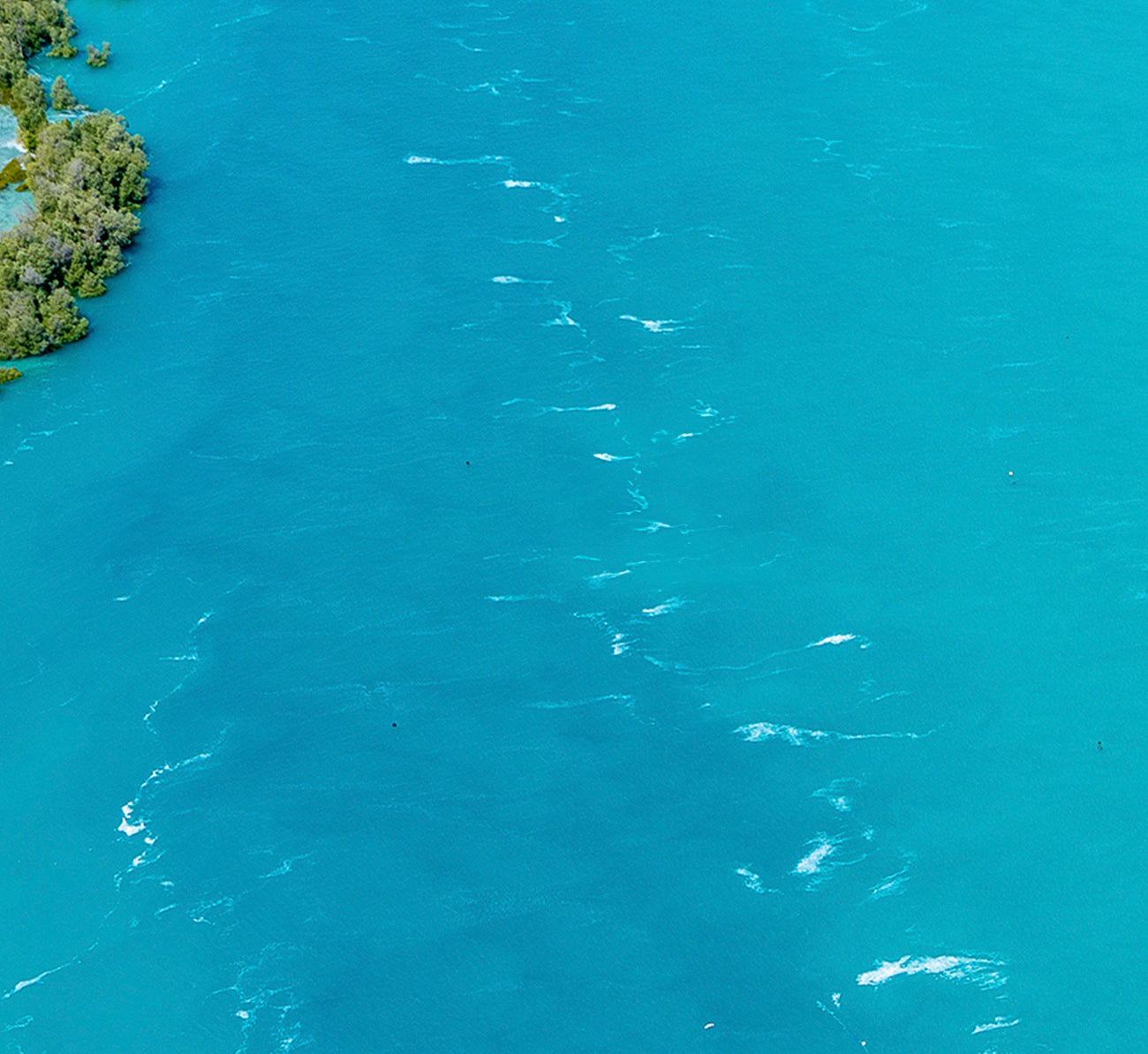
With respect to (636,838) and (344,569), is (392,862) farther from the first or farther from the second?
(344,569)

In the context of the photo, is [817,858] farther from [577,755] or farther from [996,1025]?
[577,755]

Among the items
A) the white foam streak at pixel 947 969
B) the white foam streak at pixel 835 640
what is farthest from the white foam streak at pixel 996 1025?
the white foam streak at pixel 835 640

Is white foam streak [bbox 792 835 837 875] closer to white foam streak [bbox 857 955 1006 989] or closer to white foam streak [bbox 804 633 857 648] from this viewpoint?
white foam streak [bbox 857 955 1006 989]

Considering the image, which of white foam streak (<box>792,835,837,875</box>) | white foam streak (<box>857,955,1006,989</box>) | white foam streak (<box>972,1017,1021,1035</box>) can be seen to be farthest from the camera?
white foam streak (<box>792,835,837,875</box>)

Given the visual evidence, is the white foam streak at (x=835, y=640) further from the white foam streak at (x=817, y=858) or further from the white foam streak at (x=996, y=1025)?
the white foam streak at (x=996, y=1025)

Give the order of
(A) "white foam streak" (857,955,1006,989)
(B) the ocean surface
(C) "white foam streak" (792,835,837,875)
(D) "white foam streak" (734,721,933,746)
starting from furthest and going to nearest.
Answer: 1. (D) "white foam streak" (734,721,933,746)
2. (C) "white foam streak" (792,835,837,875)
3. (A) "white foam streak" (857,955,1006,989)
4. (B) the ocean surface

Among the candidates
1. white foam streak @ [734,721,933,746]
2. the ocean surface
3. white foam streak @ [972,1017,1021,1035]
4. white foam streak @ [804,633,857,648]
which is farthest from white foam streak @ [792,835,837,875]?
white foam streak @ [804,633,857,648]

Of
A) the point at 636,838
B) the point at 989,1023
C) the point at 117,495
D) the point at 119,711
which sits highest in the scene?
the point at 117,495

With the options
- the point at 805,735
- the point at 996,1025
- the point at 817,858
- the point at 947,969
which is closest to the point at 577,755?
the point at 805,735

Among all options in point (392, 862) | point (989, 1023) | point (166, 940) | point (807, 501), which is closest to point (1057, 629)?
point (807, 501)

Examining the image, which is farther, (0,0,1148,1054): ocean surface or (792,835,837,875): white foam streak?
(792,835,837,875): white foam streak

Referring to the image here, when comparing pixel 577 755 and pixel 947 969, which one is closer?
pixel 947 969
